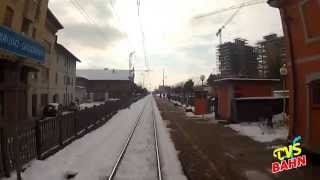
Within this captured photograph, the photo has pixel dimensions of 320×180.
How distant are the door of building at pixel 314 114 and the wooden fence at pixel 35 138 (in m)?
8.88

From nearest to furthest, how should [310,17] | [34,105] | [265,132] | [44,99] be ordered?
[310,17] < [265,132] < [34,105] < [44,99]

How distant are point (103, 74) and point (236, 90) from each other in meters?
98.8

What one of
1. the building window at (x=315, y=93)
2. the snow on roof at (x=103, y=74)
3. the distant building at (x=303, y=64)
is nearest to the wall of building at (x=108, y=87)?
the snow on roof at (x=103, y=74)

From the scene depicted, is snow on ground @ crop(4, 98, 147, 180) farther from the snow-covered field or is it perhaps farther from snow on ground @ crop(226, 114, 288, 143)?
snow on ground @ crop(226, 114, 288, 143)

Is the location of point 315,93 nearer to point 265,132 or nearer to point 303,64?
point 303,64

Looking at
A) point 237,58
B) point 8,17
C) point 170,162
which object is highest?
point 237,58

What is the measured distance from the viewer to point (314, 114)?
1429 cm

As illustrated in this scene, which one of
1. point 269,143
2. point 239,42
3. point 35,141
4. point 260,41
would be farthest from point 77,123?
point 260,41

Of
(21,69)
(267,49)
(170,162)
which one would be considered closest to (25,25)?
(21,69)

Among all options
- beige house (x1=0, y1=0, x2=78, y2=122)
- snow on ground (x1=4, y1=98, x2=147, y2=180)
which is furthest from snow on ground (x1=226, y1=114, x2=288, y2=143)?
beige house (x1=0, y1=0, x2=78, y2=122)

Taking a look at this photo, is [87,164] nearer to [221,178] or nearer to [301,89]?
[221,178]

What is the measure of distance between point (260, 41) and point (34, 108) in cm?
8337

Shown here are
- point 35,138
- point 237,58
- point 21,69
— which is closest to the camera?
point 35,138

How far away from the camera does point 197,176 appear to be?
11000 millimetres
